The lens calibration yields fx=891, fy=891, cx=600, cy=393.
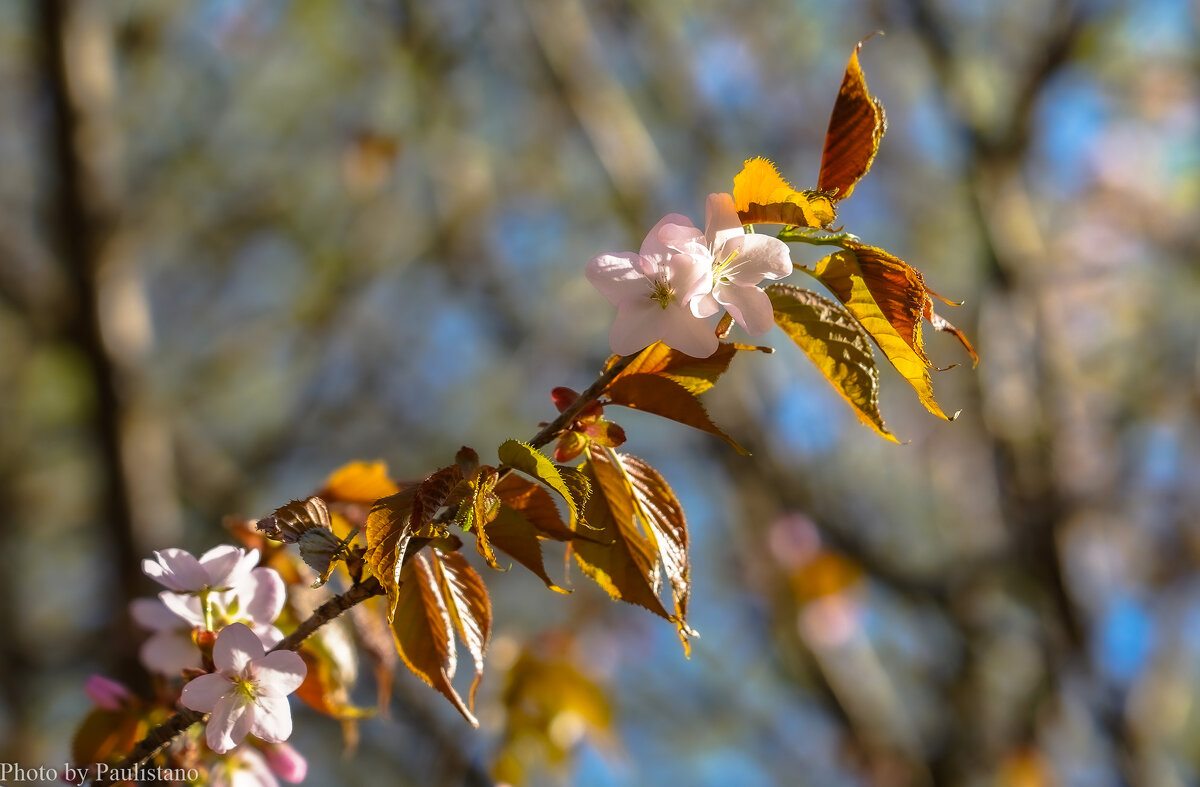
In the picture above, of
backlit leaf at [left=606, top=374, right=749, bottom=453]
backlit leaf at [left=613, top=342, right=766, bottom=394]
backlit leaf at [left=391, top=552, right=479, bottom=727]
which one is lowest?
backlit leaf at [left=391, top=552, right=479, bottom=727]

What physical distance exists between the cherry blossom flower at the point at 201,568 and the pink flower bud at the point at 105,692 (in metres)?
0.13

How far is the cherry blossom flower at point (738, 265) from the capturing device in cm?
45

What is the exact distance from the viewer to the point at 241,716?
1.54ft

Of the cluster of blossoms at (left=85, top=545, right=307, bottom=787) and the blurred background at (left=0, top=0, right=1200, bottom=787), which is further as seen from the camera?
the blurred background at (left=0, top=0, right=1200, bottom=787)

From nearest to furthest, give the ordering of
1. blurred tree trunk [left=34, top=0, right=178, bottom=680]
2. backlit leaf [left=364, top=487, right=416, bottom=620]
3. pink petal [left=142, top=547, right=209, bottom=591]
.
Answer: backlit leaf [left=364, top=487, right=416, bottom=620] < pink petal [left=142, top=547, right=209, bottom=591] < blurred tree trunk [left=34, top=0, right=178, bottom=680]

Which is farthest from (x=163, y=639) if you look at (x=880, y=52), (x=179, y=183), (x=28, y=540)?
(x=28, y=540)

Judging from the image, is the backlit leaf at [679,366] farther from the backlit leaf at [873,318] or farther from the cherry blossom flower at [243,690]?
the cherry blossom flower at [243,690]

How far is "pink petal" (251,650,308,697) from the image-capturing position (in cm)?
47

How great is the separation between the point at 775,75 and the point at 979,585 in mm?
1744

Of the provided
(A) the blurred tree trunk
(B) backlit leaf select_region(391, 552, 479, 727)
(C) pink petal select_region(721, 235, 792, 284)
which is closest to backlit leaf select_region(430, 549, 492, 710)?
(B) backlit leaf select_region(391, 552, 479, 727)

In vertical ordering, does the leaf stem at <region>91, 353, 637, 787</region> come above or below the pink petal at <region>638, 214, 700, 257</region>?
below

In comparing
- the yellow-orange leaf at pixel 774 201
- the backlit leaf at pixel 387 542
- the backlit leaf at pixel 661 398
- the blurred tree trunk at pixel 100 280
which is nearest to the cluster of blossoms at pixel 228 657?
the backlit leaf at pixel 387 542

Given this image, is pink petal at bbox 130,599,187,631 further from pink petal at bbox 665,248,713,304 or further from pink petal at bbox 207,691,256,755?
pink petal at bbox 665,248,713,304

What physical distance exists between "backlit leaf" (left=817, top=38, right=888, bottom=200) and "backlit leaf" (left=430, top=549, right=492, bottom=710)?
0.94 feet
